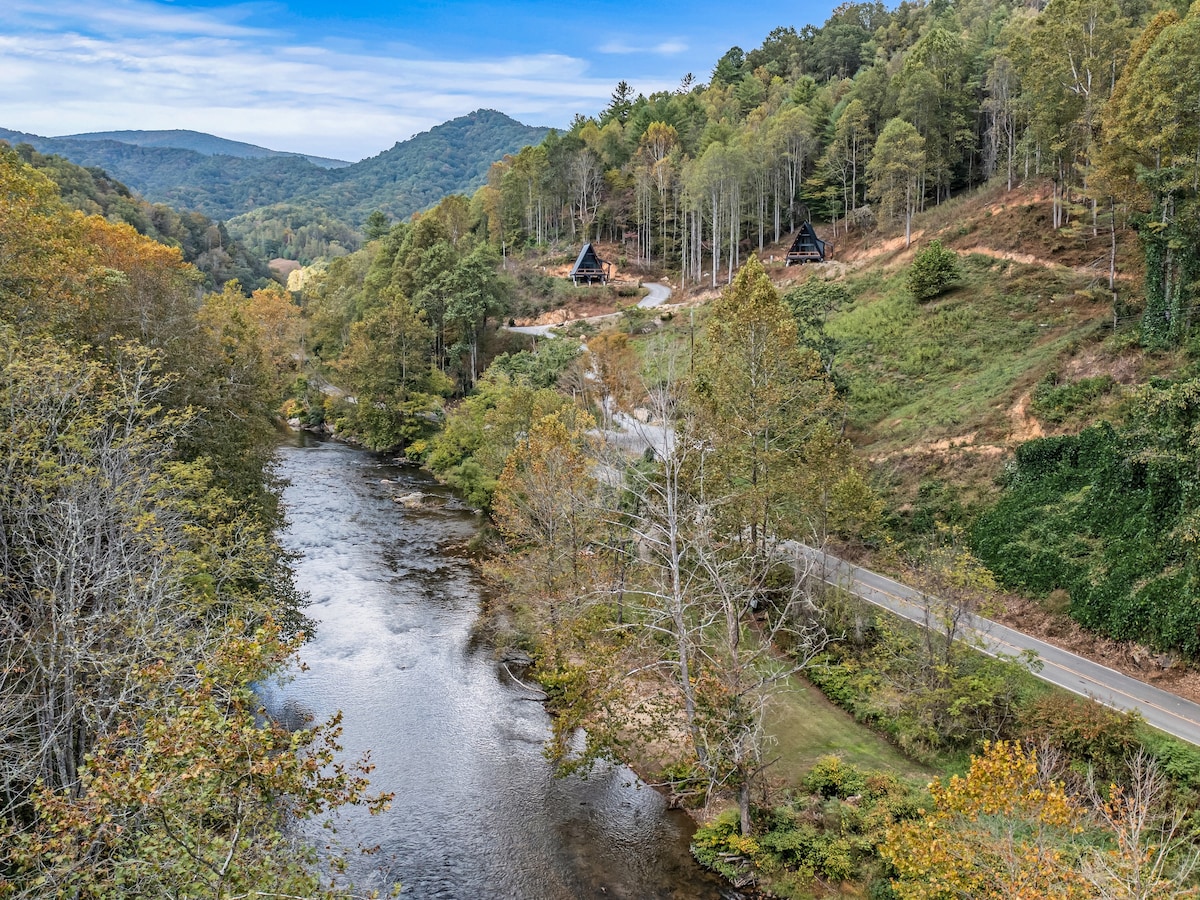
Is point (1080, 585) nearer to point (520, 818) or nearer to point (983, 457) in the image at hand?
point (983, 457)

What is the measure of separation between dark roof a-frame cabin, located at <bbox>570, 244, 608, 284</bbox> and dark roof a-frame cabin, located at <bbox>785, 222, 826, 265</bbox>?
75.3 feet

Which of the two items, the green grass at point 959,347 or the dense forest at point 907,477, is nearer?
the dense forest at point 907,477

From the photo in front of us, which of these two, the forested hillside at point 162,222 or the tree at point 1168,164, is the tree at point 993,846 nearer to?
the tree at point 1168,164

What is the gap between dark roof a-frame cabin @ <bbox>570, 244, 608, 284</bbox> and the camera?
277 feet

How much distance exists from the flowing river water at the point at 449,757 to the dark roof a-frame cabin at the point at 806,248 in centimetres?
4492

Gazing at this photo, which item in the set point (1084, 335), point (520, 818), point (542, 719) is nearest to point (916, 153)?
point (1084, 335)

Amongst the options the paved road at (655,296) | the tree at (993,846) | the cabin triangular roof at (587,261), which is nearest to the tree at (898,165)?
the paved road at (655,296)

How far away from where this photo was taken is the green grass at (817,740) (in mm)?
20734

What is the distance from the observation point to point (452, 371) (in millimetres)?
70688

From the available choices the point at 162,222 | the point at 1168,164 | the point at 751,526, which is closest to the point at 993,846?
the point at 751,526

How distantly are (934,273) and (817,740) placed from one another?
117 feet

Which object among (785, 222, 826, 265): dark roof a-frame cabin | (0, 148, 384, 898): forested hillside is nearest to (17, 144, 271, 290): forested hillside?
(785, 222, 826, 265): dark roof a-frame cabin

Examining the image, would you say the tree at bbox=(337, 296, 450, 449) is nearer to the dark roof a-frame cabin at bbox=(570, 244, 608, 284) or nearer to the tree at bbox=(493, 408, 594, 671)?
the dark roof a-frame cabin at bbox=(570, 244, 608, 284)

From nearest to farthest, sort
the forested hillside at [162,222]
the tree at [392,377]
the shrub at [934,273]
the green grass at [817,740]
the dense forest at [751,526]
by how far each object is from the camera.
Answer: the dense forest at [751,526] → the green grass at [817,740] → the shrub at [934,273] → the tree at [392,377] → the forested hillside at [162,222]
